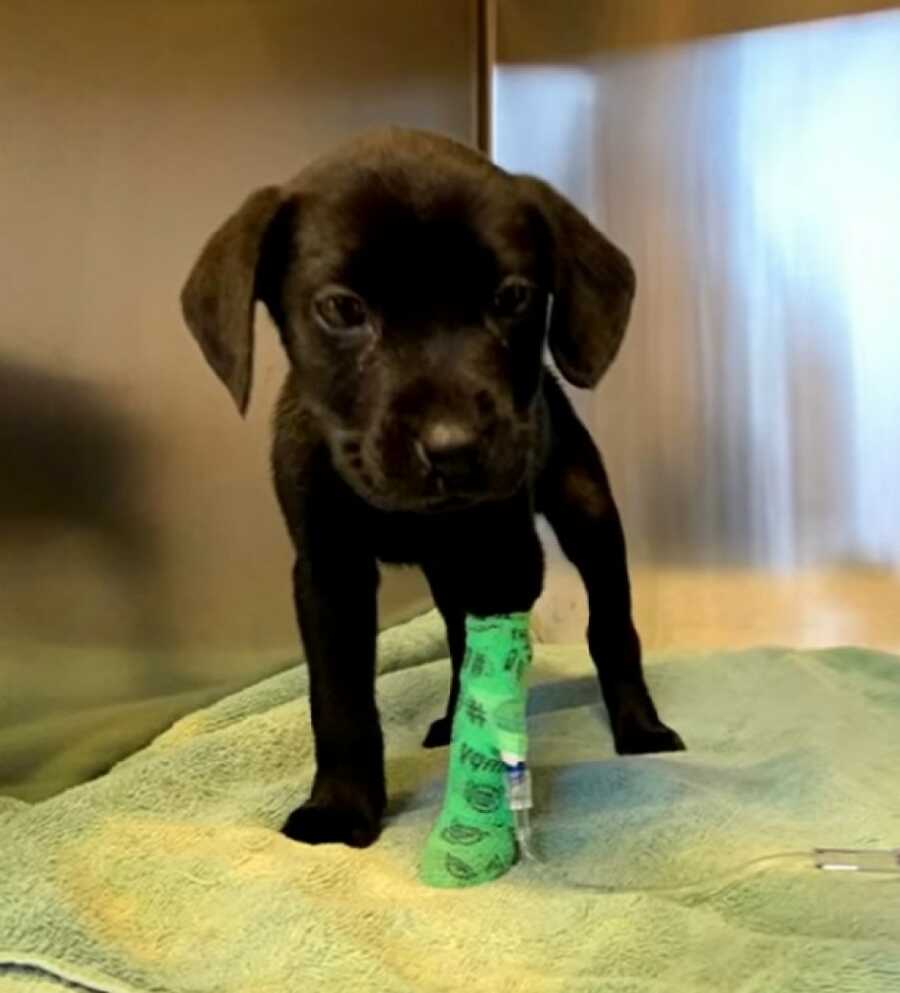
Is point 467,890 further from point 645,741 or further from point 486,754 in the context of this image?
point 645,741

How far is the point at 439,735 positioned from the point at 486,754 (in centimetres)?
43

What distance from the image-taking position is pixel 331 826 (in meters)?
1.23

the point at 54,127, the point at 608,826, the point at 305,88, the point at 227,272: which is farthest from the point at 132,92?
the point at 608,826

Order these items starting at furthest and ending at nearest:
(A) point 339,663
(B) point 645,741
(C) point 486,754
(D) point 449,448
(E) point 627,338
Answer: (E) point 627,338 → (B) point 645,741 → (A) point 339,663 → (C) point 486,754 → (D) point 449,448

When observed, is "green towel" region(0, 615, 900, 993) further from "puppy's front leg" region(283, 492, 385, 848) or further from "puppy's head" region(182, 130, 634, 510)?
"puppy's head" region(182, 130, 634, 510)

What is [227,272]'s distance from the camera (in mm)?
1186

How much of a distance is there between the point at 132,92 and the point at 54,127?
5.4 inches

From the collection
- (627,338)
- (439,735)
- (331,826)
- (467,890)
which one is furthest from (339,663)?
(627,338)

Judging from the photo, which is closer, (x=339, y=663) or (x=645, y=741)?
(x=339, y=663)

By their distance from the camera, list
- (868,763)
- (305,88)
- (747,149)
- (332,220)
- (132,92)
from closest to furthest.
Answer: (332,220) → (868,763) → (132,92) → (305,88) → (747,149)

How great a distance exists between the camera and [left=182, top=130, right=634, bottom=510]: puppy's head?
1.10 metres

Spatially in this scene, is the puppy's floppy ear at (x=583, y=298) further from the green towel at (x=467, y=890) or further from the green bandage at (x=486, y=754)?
the green towel at (x=467, y=890)

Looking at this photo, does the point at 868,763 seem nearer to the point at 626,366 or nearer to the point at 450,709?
the point at 450,709

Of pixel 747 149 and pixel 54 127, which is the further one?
pixel 747 149
